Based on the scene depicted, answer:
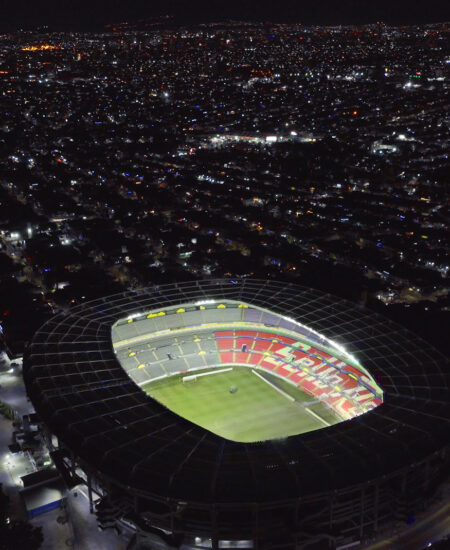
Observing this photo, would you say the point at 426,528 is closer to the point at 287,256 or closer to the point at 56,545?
the point at 56,545

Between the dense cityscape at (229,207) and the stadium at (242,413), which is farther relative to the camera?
the dense cityscape at (229,207)

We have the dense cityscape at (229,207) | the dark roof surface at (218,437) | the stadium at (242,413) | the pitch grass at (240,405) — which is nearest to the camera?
the dark roof surface at (218,437)

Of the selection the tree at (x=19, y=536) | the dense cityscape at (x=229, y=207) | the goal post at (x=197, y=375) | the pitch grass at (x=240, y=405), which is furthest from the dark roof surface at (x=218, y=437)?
the dense cityscape at (x=229, y=207)

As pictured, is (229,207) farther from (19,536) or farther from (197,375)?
(19,536)

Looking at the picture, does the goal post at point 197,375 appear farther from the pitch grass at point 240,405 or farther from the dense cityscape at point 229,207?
the dense cityscape at point 229,207

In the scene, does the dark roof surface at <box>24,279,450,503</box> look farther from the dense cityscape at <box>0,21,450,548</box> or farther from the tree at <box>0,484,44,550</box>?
the dense cityscape at <box>0,21,450,548</box>

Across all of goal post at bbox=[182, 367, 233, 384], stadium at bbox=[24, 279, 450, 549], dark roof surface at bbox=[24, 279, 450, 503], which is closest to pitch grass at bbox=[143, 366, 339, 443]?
stadium at bbox=[24, 279, 450, 549]

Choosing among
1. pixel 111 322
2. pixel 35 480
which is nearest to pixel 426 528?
pixel 35 480
